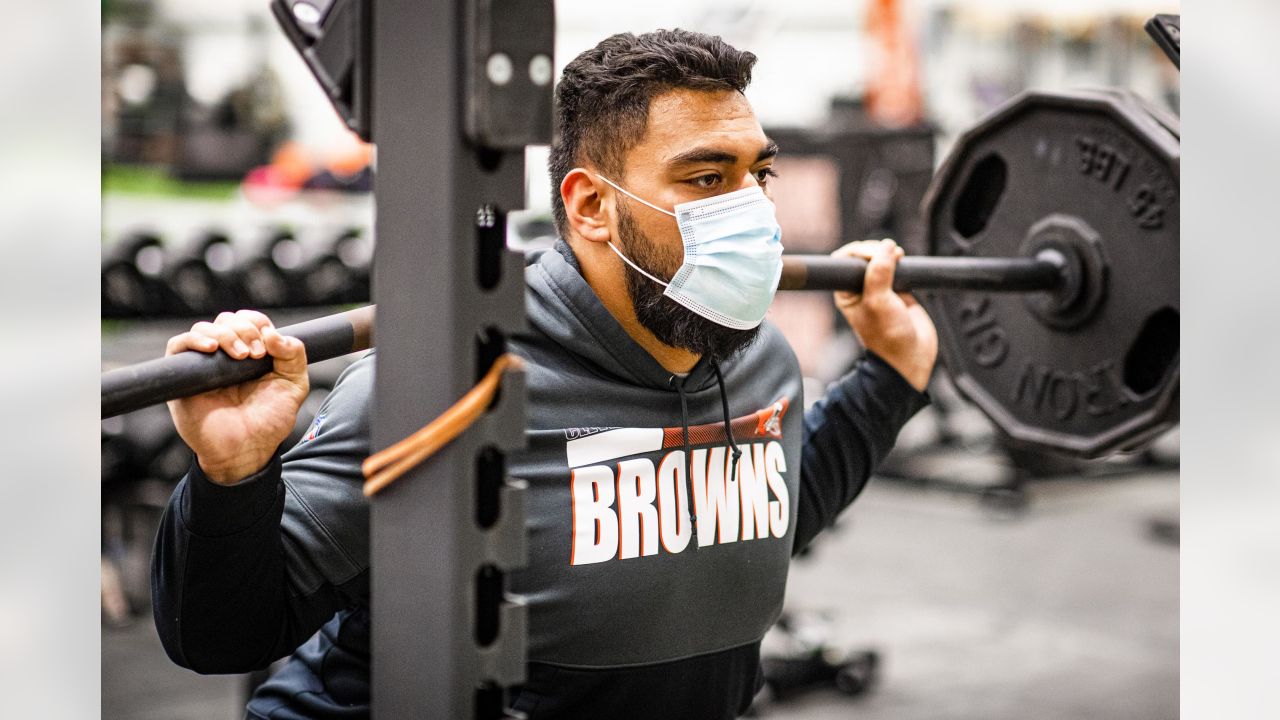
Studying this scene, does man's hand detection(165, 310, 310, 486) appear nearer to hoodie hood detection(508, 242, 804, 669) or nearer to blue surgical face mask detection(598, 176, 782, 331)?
hoodie hood detection(508, 242, 804, 669)

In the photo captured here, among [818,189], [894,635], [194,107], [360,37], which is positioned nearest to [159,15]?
[194,107]

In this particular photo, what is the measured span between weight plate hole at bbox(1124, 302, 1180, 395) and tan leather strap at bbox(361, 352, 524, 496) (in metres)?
1.59

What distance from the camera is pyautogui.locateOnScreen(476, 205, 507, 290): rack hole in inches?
38.8

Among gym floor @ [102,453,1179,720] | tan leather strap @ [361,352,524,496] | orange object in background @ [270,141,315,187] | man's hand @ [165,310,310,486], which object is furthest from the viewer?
orange object in background @ [270,141,315,187]

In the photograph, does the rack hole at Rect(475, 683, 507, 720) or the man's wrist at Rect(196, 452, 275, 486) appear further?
the man's wrist at Rect(196, 452, 275, 486)

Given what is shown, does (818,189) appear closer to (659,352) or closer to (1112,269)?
(1112,269)

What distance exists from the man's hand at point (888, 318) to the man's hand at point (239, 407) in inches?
41.9

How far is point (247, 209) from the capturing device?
7891 millimetres

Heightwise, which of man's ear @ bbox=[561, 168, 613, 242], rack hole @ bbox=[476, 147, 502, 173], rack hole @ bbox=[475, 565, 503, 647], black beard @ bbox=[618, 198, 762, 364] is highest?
man's ear @ bbox=[561, 168, 613, 242]

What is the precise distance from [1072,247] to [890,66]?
22.3 ft

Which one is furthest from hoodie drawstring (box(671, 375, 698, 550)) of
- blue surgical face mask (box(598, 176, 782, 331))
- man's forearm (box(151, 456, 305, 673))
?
man's forearm (box(151, 456, 305, 673))
